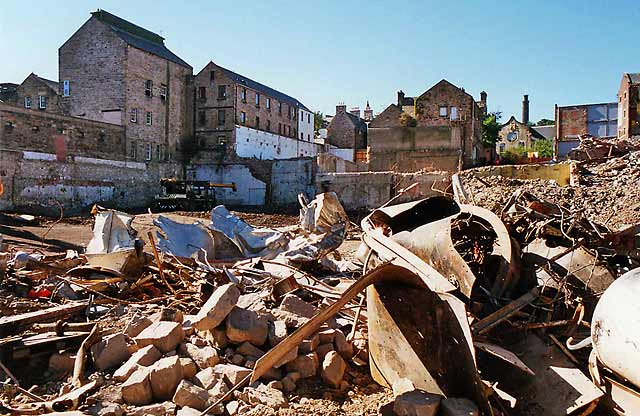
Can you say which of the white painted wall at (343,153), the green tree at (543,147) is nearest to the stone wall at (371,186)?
the white painted wall at (343,153)

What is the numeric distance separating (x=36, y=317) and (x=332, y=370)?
281 centimetres

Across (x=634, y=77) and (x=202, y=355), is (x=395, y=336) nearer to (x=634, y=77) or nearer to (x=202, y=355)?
(x=202, y=355)

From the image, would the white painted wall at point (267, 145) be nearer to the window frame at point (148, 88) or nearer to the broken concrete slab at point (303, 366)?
the window frame at point (148, 88)

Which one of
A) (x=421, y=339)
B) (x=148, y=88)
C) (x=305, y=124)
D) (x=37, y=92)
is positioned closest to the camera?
(x=421, y=339)

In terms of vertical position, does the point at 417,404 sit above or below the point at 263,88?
below

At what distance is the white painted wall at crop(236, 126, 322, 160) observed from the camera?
38094mm

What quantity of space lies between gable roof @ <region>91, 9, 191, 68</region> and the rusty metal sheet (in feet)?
108

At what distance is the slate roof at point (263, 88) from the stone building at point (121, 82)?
483 centimetres

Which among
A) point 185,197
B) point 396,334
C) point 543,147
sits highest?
point 543,147

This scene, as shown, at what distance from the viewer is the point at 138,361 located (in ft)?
12.2

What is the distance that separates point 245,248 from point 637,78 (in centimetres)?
4144

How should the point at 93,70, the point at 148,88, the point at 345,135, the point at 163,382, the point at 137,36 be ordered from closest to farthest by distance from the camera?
the point at 163,382 < the point at 93,70 < the point at 148,88 < the point at 137,36 < the point at 345,135

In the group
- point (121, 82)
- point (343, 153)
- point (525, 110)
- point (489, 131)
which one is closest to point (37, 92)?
point (121, 82)

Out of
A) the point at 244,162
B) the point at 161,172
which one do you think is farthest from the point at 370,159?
the point at 161,172
